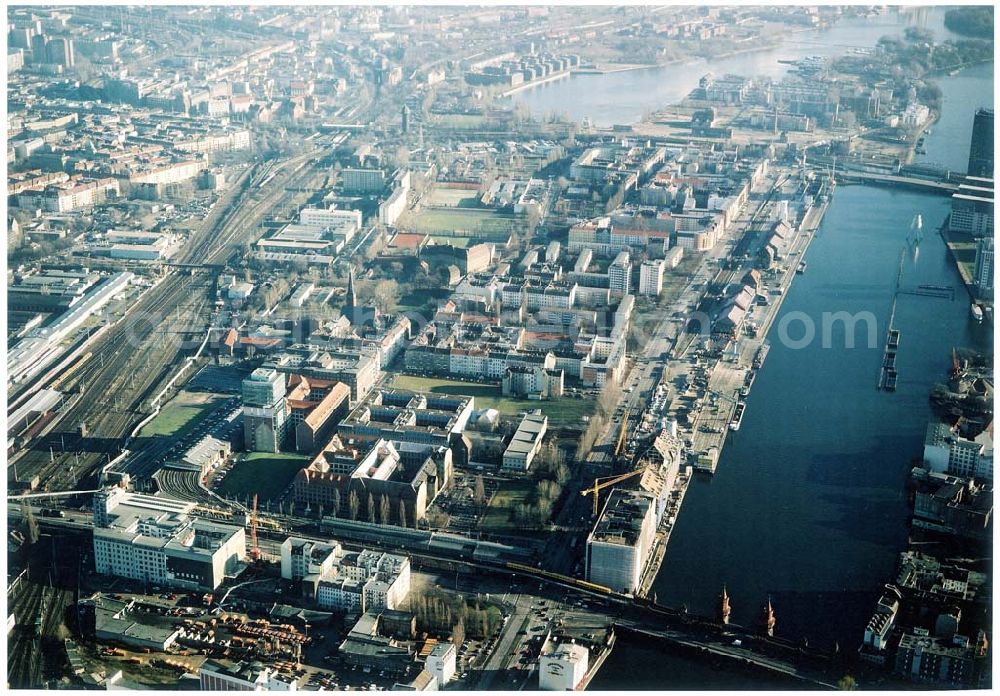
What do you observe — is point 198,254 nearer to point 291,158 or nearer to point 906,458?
point 291,158

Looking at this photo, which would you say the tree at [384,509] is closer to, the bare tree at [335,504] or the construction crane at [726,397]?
the bare tree at [335,504]

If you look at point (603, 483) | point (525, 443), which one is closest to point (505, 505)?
point (603, 483)

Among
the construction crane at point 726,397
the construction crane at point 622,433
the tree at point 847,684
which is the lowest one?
the tree at point 847,684

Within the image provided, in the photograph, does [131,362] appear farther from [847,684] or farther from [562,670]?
[847,684]

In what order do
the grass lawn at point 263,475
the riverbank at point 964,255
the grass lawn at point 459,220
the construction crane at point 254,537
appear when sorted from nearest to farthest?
the construction crane at point 254,537 → the grass lawn at point 263,475 → the riverbank at point 964,255 → the grass lawn at point 459,220

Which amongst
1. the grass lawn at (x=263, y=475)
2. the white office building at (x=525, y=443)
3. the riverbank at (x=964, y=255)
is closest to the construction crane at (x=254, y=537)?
the grass lawn at (x=263, y=475)
